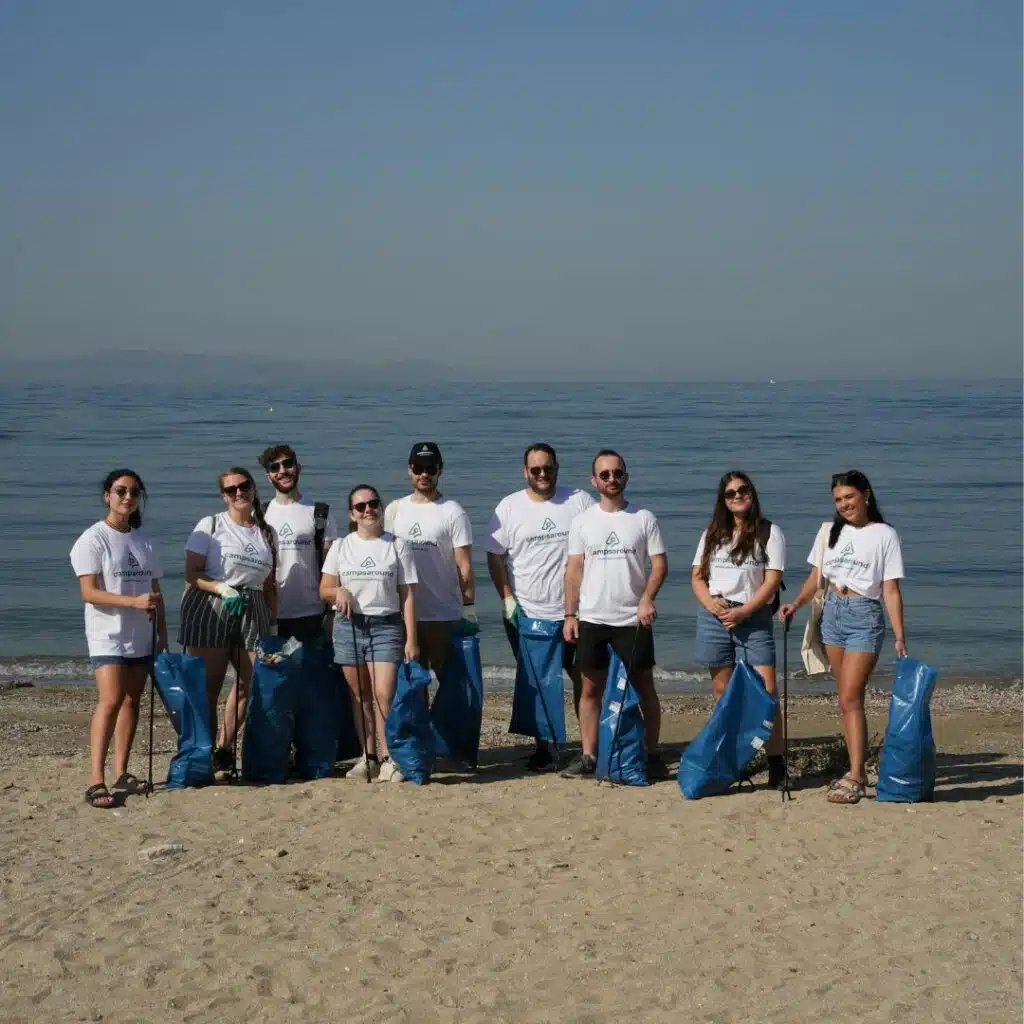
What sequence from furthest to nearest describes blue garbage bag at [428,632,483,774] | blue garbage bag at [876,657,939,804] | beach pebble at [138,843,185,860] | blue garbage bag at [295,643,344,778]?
blue garbage bag at [428,632,483,774] → blue garbage bag at [295,643,344,778] → blue garbage bag at [876,657,939,804] → beach pebble at [138,843,185,860]

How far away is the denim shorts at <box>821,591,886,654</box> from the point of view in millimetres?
6562

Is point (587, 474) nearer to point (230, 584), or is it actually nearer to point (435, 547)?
point (435, 547)

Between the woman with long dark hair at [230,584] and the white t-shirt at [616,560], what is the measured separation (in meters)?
1.62

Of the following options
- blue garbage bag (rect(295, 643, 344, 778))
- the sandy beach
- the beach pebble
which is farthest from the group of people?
the beach pebble

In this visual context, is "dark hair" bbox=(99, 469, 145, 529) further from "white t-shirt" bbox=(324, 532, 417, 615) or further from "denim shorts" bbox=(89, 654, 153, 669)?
"white t-shirt" bbox=(324, 532, 417, 615)

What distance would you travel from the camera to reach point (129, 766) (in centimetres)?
784

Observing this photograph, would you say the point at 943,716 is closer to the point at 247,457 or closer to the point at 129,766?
the point at 129,766

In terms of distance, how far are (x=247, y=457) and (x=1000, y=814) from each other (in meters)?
30.0

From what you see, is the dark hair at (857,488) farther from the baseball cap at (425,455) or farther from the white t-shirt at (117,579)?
the white t-shirt at (117,579)

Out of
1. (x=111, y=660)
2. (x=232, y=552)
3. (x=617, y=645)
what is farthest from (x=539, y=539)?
(x=111, y=660)

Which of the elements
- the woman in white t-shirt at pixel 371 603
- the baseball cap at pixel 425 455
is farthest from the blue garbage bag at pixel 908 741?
the baseball cap at pixel 425 455

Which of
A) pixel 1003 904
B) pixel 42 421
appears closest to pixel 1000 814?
pixel 1003 904

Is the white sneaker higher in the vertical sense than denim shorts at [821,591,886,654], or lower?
lower

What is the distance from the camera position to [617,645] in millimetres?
6992
